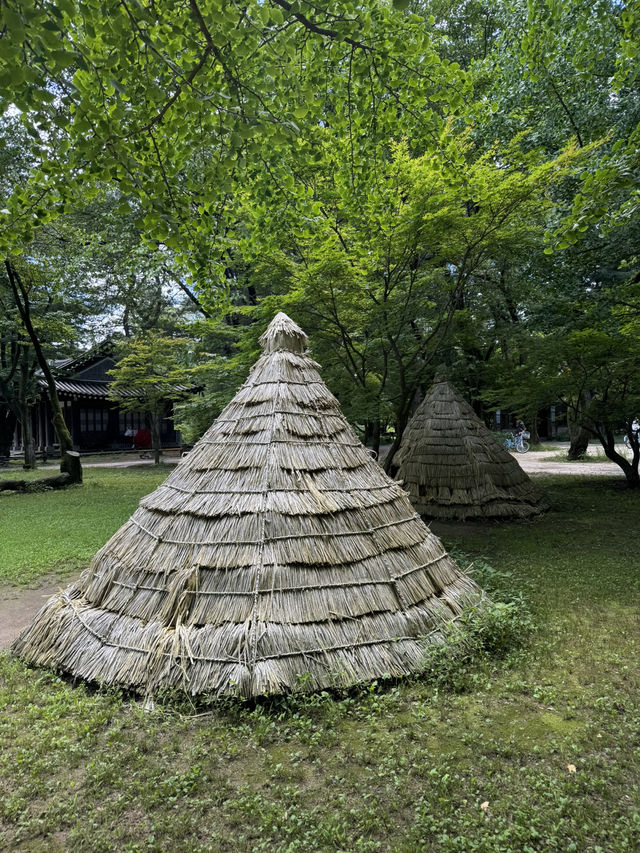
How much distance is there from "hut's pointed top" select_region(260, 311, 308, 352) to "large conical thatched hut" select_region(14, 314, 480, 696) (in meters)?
0.63

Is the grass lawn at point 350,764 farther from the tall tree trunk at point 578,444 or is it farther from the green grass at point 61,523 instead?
the tall tree trunk at point 578,444

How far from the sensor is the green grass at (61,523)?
7.69 meters

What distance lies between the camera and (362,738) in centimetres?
332

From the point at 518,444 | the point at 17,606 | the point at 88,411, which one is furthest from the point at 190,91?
the point at 88,411

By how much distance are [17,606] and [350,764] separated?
15.7 ft

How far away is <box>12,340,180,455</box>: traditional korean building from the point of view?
24.9m

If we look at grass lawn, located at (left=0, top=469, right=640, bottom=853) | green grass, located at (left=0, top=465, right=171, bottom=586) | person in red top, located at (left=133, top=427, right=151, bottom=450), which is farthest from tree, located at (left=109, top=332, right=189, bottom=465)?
grass lawn, located at (left=0, top=469, right=640, bottom=853)

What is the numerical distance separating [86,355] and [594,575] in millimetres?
24906

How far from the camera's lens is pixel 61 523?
10.6m

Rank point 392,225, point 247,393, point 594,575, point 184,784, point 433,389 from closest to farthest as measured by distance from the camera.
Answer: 1. point 184,784
2. point 247,393
3. point 594,575
4. point 392,225
5. point 433,389

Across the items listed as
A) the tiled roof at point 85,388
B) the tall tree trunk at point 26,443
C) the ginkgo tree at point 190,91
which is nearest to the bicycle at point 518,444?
the tiled roof at point 85,388

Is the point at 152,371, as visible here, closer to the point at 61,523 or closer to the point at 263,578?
the point at 61,523

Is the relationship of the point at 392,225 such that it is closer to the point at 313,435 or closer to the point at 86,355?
the point at 313,435

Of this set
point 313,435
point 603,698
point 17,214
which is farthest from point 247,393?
point 603,698
